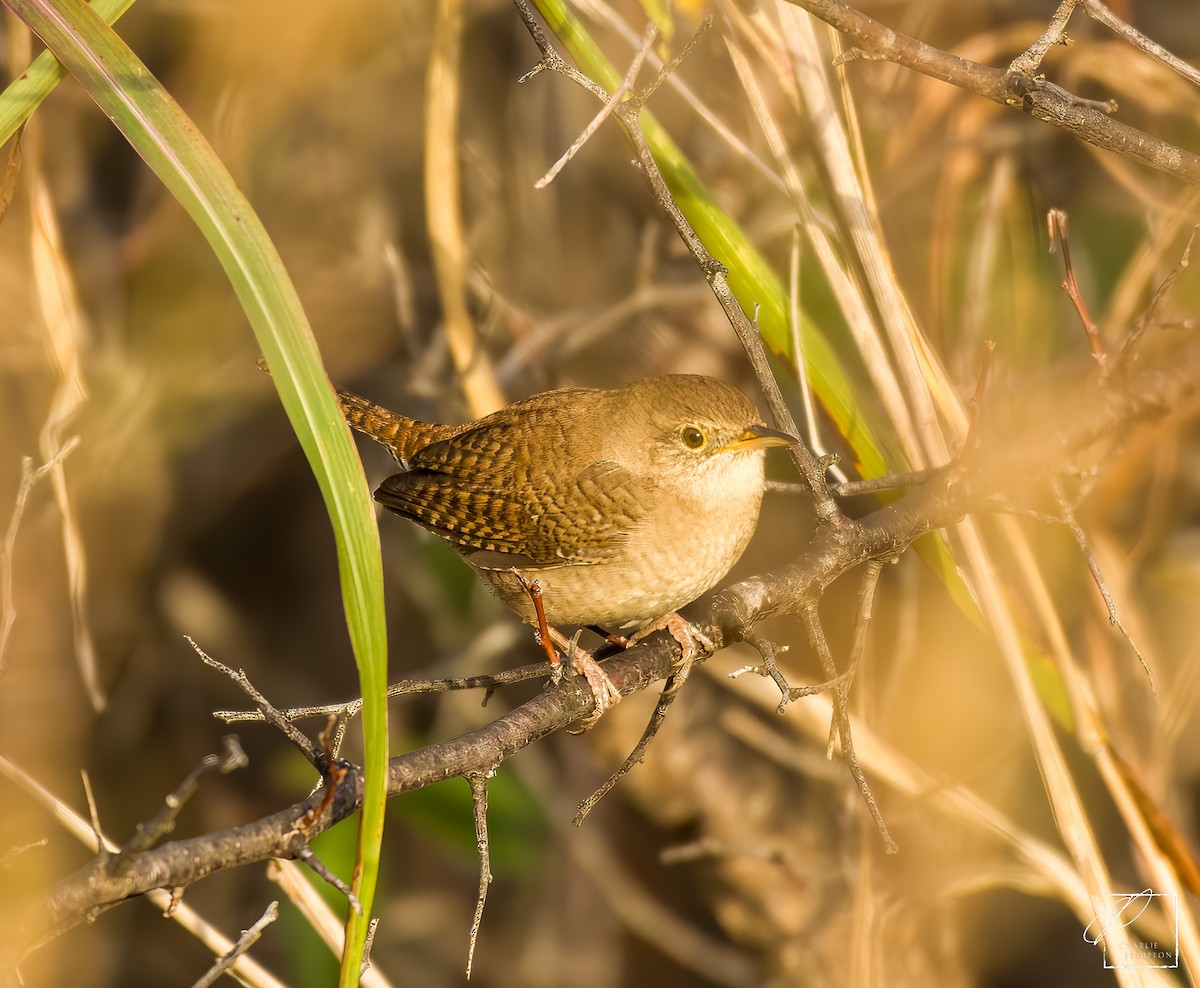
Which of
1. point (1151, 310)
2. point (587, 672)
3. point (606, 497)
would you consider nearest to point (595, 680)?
point (587, 672)

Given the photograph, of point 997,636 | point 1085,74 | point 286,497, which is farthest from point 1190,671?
point 286,497

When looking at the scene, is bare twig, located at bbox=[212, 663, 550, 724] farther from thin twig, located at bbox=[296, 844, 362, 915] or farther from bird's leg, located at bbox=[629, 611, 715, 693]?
bird's leg, located at bbox=[629, 611, 715, 693]

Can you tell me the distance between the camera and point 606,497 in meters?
2.58

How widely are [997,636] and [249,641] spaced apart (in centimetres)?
284

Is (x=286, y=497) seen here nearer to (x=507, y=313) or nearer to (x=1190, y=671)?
(x=507, y=313)

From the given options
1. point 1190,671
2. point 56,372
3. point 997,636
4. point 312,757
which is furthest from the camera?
point 1190,671

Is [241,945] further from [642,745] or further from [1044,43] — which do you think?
[1044,43]

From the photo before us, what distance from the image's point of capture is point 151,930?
399 cm

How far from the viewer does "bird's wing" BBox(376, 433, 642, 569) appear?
2545mm

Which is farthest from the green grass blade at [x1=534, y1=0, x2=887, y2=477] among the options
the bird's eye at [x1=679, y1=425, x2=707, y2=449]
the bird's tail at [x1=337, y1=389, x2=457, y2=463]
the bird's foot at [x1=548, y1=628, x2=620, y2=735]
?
the bird's tail at [x1=337, y1=389, x2=457, y2=463]

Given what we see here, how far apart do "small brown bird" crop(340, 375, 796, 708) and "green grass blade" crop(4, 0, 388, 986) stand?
0.99 m

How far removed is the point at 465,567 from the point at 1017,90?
7.50 feet

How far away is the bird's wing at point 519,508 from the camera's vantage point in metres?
2.54

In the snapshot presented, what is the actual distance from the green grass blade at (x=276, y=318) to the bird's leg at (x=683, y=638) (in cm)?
90
